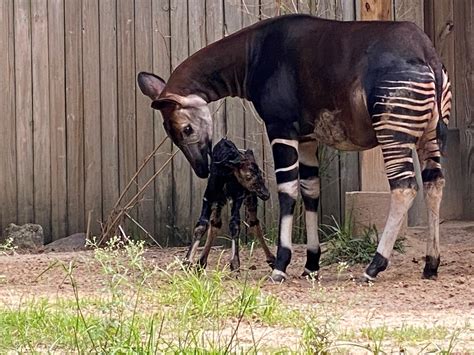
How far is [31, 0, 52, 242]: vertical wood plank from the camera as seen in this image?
8.20 meters

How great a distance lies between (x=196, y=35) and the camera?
26.7 ft

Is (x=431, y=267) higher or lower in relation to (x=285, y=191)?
lower

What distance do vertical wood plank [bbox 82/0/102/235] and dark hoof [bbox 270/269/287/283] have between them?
2.54 metres

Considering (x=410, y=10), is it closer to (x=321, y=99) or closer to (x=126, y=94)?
(x=321, y=99)

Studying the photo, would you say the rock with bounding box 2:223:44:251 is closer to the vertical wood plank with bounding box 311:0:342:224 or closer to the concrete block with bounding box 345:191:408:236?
the vertical wood plank with bounding box 311:0:342:224

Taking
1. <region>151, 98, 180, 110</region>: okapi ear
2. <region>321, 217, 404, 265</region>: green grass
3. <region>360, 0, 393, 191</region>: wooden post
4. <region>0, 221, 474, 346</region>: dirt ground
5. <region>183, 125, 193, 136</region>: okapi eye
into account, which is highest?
<region>151, 98, 180, 110</region>: okapi ear

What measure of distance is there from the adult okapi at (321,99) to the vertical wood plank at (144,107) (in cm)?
147

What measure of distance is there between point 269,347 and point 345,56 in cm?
292

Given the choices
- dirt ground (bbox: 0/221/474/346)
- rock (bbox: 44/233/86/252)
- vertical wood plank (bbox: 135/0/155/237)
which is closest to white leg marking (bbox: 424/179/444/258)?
dirt ground (bbox: 0/221/474/346)

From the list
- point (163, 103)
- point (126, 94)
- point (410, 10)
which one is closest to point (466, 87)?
point (410, 10)

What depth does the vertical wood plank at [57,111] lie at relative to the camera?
8211 millimetres

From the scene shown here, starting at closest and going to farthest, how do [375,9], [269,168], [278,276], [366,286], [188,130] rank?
[366,286]
[278,276]
[188,130]
[375,9]
[269,168]

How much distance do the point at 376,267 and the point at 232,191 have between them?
106 cm

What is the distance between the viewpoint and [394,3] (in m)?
7.86
